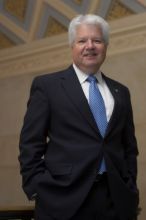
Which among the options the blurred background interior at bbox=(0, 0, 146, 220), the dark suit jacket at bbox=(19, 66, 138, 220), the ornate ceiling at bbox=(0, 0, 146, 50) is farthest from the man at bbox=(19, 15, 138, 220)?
the ornate ceiling at bbox=(0, 0, 146, 50)

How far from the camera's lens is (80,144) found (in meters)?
1.68

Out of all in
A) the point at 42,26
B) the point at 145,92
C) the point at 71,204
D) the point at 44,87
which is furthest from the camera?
the point at 42,26

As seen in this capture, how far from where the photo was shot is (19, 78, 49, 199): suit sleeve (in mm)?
1685

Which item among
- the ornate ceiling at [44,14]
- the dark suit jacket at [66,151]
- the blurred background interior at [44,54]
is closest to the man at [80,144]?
the dark suit jacket at [66,151]

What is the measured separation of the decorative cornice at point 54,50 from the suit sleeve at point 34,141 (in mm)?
1316

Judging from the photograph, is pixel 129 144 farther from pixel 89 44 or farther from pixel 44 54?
pixel 44 54

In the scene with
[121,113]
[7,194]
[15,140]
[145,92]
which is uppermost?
[121,113]

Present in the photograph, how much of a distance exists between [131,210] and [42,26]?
78.9 inches

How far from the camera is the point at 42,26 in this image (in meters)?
3.40

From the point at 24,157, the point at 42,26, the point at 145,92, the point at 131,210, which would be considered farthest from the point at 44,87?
the point at 42,26

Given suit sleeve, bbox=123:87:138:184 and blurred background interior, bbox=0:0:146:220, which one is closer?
suit sleeve, bbox=123:87:138:184

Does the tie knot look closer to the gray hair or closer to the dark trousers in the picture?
the gray hair

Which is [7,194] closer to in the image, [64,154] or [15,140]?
[15,140]

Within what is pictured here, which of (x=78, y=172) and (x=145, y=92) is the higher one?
(x=78, y=172)
